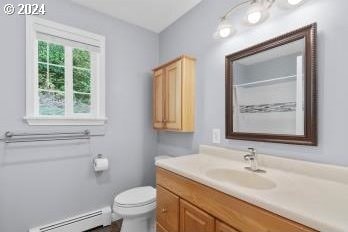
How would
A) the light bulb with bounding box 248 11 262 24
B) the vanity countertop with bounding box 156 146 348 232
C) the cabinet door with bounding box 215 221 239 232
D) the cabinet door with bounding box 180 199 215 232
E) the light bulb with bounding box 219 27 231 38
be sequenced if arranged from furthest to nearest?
the light bulb with bounding box 219 27 231 38 < the light bulb with bounding box 248 11 262 24 < the cabinet door with bounding box 180 199 215 232 < the cabinet door with bounding box 215 221 239 232 < the vanity countertop with bounding box 156 146 348 232

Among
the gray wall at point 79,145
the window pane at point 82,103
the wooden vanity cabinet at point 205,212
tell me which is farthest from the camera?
the window pane at point 82,103

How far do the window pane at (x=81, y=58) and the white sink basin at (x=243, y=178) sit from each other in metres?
1.76

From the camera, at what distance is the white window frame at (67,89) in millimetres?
1674

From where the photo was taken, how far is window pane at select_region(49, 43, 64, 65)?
188 cm

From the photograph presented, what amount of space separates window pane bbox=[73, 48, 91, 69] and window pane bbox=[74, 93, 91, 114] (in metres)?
0.33

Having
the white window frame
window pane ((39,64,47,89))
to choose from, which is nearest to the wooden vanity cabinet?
the white window frame

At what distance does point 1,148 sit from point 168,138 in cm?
158

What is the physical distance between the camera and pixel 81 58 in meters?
2.06

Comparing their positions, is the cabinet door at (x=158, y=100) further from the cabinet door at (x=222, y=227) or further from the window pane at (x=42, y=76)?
the cabinet door at (x=222, y=227)

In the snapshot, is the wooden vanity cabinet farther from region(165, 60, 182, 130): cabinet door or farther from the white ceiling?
the white ceiling

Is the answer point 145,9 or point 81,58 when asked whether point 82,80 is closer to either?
point 81,58

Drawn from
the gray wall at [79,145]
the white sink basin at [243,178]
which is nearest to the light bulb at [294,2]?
the white sink basin at [243,178]

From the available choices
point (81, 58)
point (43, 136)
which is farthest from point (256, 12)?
point (43, 136)

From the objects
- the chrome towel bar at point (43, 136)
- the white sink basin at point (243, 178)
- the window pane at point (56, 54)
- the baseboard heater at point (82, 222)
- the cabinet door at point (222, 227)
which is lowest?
the baseboard heater at point (82, 222)
